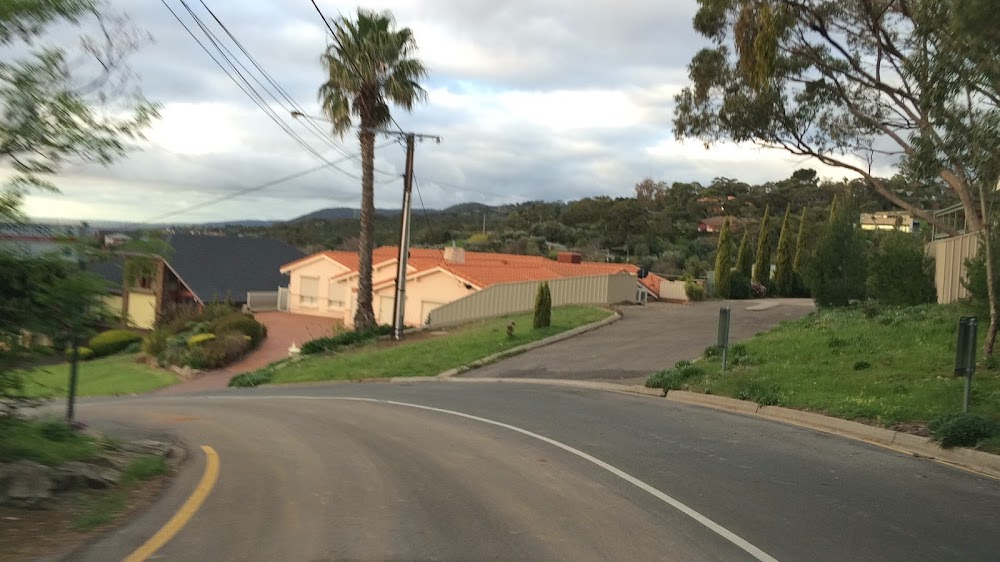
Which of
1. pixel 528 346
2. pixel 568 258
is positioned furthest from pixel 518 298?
pixel 568 258

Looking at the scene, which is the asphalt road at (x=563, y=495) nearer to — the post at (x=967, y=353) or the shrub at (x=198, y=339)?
the post at (x=967, y=353)

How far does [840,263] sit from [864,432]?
1798cm

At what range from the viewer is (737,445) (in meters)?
11.3

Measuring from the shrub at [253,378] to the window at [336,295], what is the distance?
16.5 meters

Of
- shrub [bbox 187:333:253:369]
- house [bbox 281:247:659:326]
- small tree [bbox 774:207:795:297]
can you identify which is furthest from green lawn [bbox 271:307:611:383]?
small tree [bbox 774:207:795:297]

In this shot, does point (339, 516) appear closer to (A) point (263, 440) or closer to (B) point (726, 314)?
(A) point (263, 440)

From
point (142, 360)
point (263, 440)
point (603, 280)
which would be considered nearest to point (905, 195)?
point (603, 280)

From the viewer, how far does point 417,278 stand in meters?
41.6

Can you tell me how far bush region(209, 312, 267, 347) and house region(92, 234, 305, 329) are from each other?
22.1ft

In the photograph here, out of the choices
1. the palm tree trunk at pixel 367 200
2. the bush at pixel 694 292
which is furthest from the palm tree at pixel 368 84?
the bush at pixel 694 292

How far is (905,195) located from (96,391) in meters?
44.1

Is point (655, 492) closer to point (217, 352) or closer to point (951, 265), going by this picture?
point (951, 265)

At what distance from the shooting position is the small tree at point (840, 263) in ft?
92.4

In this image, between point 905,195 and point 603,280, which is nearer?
point 603,280
